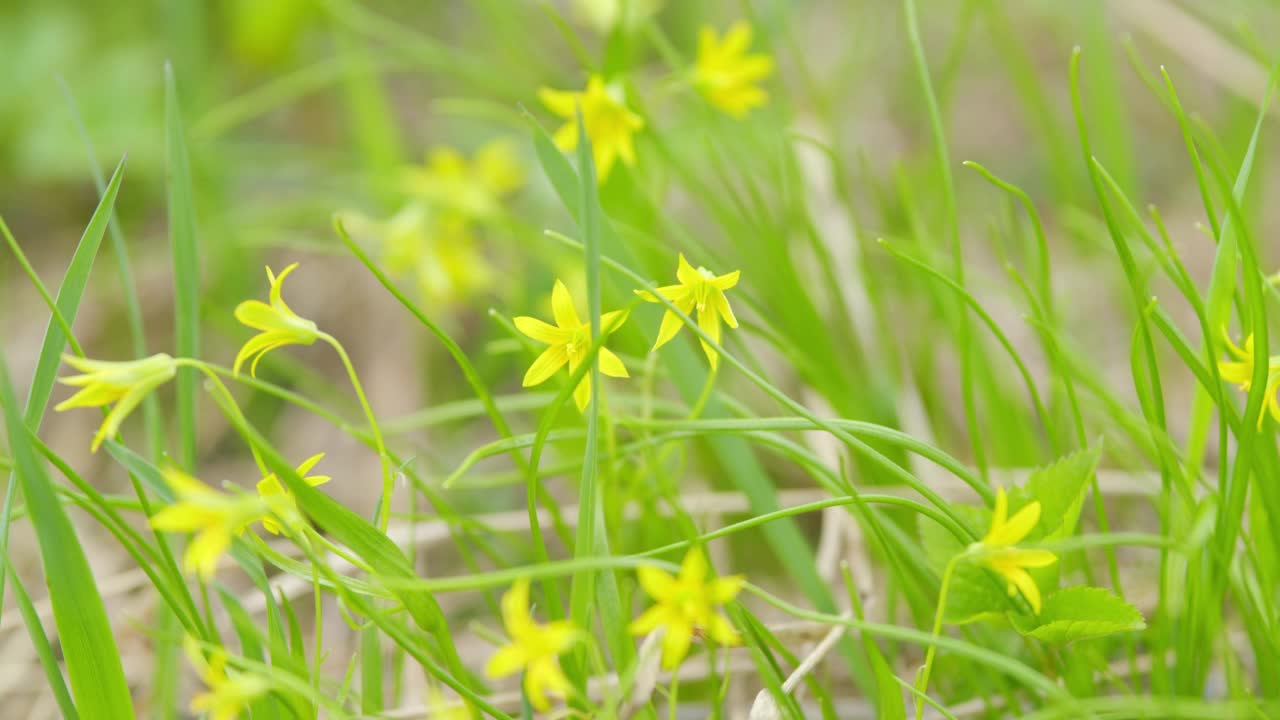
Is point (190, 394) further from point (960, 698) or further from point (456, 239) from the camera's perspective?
point (456, 239)

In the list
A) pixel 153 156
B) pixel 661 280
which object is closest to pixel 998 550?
pixel 661 280

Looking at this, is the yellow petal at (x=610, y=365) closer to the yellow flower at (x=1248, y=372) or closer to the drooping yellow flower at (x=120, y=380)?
the drooping yellow flower at (x=120, y=380)

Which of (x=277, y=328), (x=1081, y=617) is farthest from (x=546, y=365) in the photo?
(x=1081, y=617)

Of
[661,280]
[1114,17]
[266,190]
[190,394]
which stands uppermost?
[1114,17]

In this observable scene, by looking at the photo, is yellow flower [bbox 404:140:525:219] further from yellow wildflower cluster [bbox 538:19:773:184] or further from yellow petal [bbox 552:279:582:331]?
yellow petal [bbox 552:279:582:331]

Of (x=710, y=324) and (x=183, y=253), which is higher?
(x=183, y=253)

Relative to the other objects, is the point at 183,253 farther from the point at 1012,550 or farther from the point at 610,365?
the point at 1012,550
